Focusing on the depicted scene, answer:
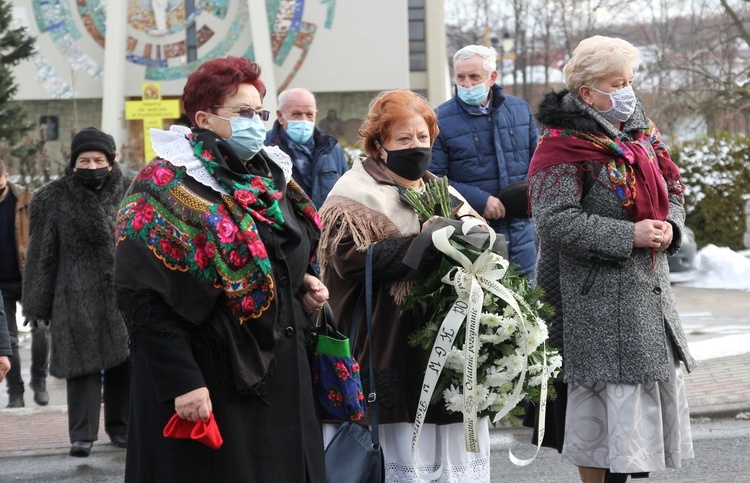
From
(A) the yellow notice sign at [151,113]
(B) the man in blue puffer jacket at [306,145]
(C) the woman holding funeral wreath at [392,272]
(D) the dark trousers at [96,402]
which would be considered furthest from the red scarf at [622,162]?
(A) the yellow notice sign at [151,113]

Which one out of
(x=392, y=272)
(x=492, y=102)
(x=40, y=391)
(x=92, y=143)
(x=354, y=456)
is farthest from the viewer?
(x=40, y=391)

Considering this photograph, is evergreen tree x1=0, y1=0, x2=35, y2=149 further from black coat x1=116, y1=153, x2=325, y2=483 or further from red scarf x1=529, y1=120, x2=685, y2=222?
black coat x1=116, y1=153, x2=325, y2=483

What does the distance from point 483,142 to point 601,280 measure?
2.57m

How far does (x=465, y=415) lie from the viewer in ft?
14.6

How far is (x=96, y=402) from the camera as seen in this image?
7277 millimetres

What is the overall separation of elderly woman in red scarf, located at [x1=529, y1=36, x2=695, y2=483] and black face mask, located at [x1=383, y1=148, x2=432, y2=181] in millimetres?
552

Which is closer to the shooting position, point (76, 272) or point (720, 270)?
point (76, 272)

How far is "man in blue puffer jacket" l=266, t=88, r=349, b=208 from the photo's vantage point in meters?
8.18

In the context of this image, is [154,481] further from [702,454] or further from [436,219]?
[702,454]

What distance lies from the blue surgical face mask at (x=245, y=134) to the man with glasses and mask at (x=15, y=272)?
565cm

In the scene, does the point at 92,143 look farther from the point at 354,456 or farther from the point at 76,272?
the point at 354,456

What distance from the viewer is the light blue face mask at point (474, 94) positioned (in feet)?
24.2

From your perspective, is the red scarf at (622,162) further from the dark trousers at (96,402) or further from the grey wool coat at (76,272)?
the dark trousers at (96,402)

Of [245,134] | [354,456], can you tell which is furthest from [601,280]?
[245,134]
